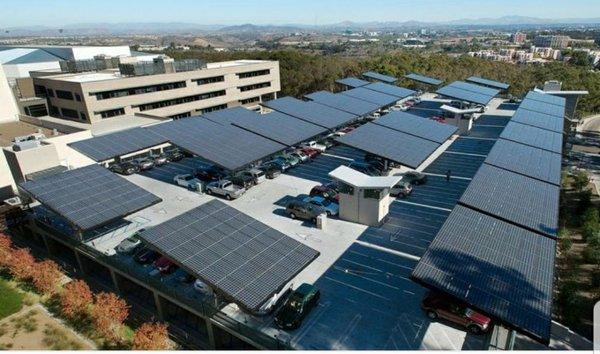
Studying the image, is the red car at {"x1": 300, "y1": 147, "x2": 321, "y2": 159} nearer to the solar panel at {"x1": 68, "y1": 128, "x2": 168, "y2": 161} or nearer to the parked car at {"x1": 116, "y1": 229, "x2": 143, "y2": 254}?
the solar panel at {"x1": 68, "y1": 128, "x2": 168, "y2": 161}

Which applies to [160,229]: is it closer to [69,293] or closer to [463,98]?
[69,293]

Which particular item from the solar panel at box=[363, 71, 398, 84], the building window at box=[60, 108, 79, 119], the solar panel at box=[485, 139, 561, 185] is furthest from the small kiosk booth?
the solar panel at box=[363, 71, 398, 84]

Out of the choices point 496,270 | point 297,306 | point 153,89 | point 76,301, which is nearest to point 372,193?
→ point 496,270

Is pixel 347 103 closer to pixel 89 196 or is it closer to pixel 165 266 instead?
pixel 89 196

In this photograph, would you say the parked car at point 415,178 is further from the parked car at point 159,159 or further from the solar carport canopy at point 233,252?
the parked car at point 159,159

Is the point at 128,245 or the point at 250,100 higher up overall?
the point at 128,245

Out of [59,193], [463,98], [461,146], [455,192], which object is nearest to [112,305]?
[59,193]
